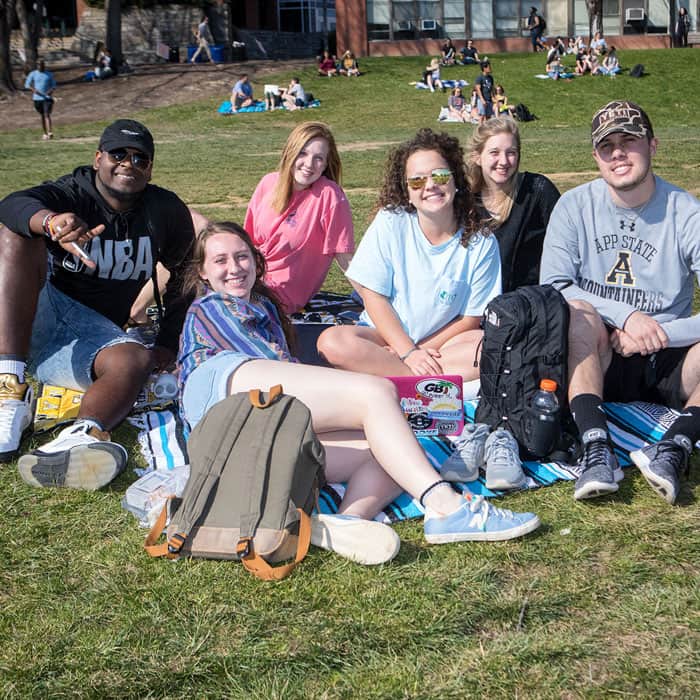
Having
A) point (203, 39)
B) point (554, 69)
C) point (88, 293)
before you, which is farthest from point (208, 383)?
point (203, 39)

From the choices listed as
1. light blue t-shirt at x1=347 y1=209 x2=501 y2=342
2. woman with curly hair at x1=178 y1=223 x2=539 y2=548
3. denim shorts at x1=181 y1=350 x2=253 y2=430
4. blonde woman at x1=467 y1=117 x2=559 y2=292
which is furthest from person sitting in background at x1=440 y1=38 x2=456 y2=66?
denim shorts at x1=181 y1=350 x2=253 y2=430

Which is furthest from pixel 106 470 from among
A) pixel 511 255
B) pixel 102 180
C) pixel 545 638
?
pixel 511 255

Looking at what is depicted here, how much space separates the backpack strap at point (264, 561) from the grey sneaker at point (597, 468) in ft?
4.03

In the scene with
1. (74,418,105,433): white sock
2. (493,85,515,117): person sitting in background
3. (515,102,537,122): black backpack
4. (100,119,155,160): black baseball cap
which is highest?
(493,85,515,117): person sitting in background

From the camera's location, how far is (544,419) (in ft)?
12.8

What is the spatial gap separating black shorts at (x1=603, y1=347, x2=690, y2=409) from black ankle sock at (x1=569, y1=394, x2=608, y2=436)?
52 cm

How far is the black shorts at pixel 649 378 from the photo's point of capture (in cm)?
427

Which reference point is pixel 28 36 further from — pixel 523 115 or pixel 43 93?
pixel 523 115

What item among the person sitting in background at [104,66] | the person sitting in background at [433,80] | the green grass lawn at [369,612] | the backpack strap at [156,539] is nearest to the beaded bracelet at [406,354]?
the green grass lawn at [369,612]

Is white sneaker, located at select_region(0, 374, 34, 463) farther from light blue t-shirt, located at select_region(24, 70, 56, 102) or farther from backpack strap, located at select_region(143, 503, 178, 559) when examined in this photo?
light blue t-shirt, located at select_region(24, 70, 56, 102)

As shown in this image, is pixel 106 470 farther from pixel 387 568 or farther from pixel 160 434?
pixel 387 568

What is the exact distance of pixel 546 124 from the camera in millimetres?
24547

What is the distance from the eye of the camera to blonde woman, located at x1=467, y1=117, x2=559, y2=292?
5070 millimetres

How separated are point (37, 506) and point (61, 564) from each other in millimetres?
570
